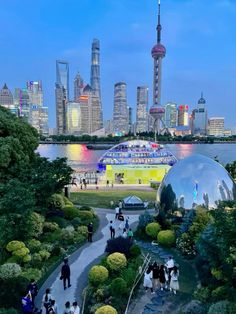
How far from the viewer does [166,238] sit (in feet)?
71.3

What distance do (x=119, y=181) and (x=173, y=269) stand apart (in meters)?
35.3

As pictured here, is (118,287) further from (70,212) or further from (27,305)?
(70,212)

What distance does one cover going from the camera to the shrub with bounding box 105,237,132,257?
→ 1921 cm

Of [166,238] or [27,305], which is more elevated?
[166,238]

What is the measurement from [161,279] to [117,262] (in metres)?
2.33

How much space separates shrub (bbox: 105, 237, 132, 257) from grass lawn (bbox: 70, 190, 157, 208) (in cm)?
1490

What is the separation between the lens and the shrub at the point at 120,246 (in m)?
19.2

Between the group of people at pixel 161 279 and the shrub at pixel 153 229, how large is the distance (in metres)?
6.46

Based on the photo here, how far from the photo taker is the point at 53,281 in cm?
1767

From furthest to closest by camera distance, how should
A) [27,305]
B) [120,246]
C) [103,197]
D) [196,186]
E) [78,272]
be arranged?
[103,197] < [196,186] < [120,246] < [78,272] < [27,305]

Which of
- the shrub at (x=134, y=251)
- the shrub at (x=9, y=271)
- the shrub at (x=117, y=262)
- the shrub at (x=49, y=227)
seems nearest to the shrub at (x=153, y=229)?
the shrub at (x=134, y=251)

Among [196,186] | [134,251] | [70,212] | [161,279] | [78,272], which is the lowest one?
[78,272]

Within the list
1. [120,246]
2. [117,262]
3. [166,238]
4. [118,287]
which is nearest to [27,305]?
[118,287]

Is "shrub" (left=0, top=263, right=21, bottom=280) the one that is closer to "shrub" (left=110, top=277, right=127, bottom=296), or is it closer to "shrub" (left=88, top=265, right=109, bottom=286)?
"shrub" (left=88, top=265, right=109, bottom=286)
